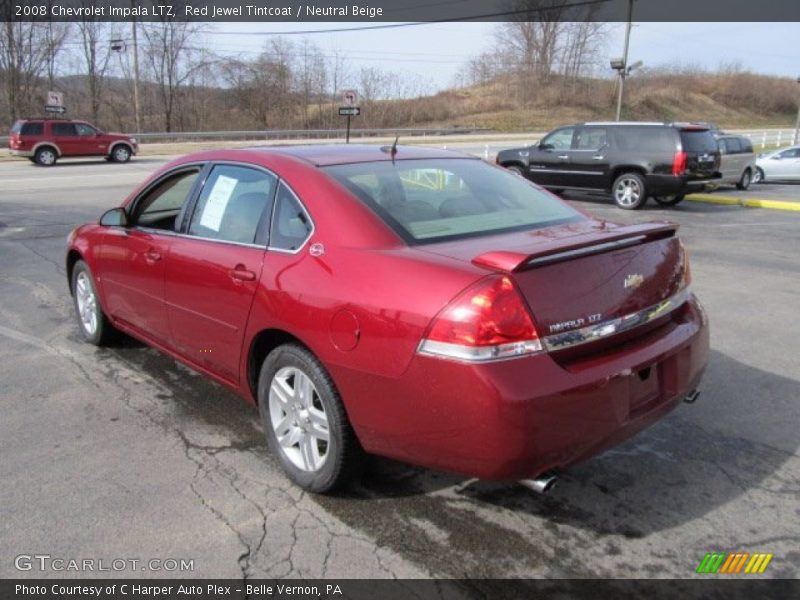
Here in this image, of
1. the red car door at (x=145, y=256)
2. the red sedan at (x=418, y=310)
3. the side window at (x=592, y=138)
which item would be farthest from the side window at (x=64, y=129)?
the red sedan at (x=418, y=310)

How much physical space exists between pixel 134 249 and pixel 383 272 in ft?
7.67

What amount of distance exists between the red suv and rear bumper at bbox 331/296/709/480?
27961 mm

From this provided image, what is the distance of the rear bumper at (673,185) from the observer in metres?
14.0

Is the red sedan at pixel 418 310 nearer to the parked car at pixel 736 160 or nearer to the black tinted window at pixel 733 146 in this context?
the parked car at pixel 736 160

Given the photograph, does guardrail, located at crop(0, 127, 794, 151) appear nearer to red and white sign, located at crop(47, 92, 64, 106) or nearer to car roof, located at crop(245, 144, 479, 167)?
red and white sign, located at crop(47, 92, 64, 106)

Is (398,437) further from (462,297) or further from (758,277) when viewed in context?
Result: (758,277)

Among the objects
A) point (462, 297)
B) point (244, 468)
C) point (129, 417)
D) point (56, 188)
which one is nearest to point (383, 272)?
point (462, 297)

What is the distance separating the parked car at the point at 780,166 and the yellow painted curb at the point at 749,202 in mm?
6841

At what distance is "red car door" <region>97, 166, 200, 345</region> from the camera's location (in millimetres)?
4195

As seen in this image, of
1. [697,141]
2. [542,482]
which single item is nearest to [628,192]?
[697,141]

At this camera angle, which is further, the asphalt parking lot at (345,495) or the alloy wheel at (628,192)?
the alloy wheel at (628,192)

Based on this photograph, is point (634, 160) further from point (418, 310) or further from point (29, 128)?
point (29, 128)

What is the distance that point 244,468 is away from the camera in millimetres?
3492

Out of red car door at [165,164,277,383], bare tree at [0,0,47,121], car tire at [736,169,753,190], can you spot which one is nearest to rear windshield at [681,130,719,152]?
car tire at [736,169,753,190]
